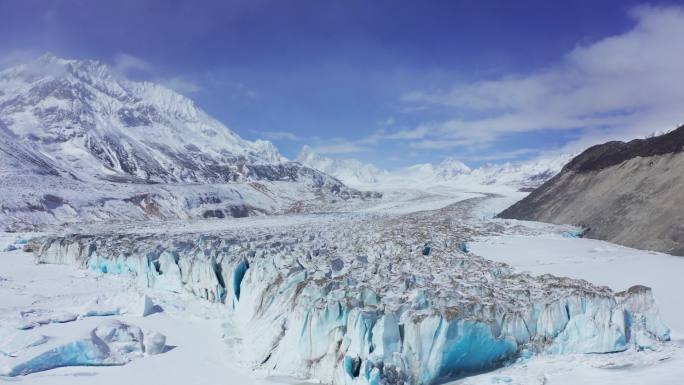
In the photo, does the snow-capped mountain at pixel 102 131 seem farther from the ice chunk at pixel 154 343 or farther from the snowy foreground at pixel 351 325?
the ice chunk at pixel 154 343

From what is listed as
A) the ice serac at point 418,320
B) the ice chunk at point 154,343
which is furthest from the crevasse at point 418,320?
the ice chunk at point 154,343

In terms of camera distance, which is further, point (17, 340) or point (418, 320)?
point (17, 340)

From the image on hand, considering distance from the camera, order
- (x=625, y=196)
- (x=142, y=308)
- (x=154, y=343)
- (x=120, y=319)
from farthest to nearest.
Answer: (x=625, y=196) → (x=142, y=308) → (x=120, y=319) → (x=154, y=343)

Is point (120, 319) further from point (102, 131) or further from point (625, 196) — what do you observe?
point (102, 131)

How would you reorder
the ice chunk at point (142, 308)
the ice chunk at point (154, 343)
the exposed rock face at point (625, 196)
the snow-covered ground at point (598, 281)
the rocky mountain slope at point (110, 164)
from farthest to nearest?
1. the rocky mountain slope at point (110, 164)
2. the exposed rock face at point (625, 196)
3. the ice chunk at point (142, 308)
4. the ice chunk at point (154, 343)
5. the snow-covered ground at point (598, 281)

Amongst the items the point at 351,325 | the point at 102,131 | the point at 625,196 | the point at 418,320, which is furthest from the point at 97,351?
the point at 102,131

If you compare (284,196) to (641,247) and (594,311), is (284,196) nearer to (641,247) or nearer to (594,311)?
(641,247)
